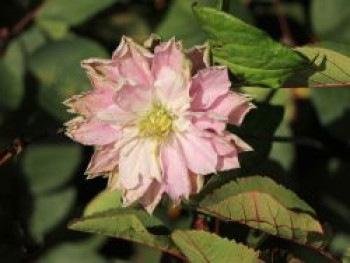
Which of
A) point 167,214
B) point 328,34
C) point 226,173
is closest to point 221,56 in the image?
point 226,173

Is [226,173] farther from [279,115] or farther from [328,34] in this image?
[328,34]

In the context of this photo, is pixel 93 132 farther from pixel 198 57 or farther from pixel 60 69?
pixel 60 69

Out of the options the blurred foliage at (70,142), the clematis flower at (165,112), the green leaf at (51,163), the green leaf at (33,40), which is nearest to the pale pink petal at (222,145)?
the clematis flower at (165,112)

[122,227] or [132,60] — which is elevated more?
[132,60]

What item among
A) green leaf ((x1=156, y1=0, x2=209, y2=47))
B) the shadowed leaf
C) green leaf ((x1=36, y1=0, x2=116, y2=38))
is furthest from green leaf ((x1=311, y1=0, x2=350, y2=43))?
the shadowed leaf

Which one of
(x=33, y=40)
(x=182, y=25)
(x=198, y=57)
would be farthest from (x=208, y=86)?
(x=33, y=40)

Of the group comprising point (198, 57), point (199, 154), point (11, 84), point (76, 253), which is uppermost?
point (198, 57)
